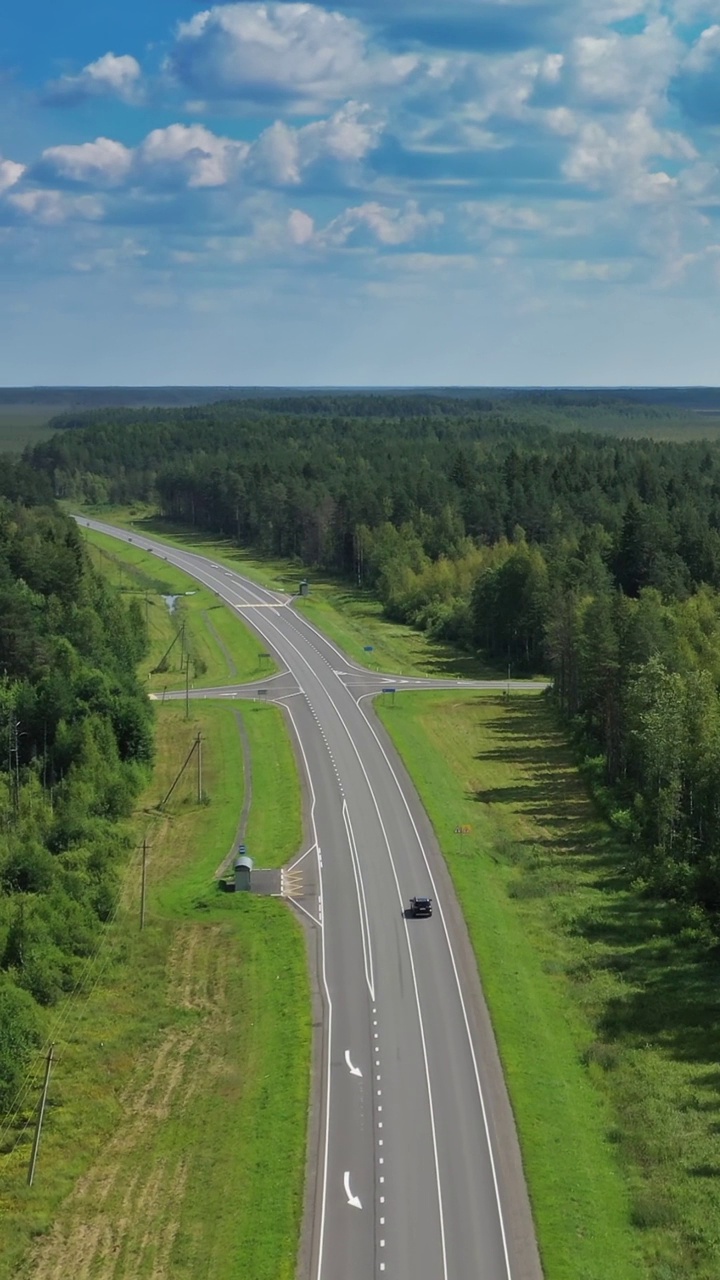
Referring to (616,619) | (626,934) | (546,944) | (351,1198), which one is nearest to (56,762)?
(616,619)

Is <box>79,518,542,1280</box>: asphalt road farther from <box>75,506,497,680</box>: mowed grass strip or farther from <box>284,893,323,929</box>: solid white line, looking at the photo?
<box>75,506,497,680</box>: mowed grass strip

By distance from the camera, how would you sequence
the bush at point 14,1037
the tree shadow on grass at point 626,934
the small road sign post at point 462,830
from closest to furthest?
1. the bush at point 14,1037
2. the tree shadow on grass at point 626,934
3. the small road sign post at point 462,830

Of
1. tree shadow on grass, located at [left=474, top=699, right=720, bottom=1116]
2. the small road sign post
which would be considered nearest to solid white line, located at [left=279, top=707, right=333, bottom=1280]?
the small road sign post

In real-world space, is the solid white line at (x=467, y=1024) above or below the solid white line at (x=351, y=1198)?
above

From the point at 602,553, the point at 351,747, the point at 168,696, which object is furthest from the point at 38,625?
the point at 602,553

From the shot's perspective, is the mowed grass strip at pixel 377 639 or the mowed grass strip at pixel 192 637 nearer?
the mowed grass strip at pixel 192 637

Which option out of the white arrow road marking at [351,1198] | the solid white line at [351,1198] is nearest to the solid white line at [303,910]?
the solid white line at [351,1198]

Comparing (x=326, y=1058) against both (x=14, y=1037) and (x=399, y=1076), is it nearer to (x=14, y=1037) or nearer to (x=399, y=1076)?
(x=399, y=1076)

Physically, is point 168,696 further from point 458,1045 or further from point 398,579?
point 458,1045

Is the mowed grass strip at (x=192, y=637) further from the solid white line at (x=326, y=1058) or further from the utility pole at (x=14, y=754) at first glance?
the solid white line at (x=326, y=1058)
